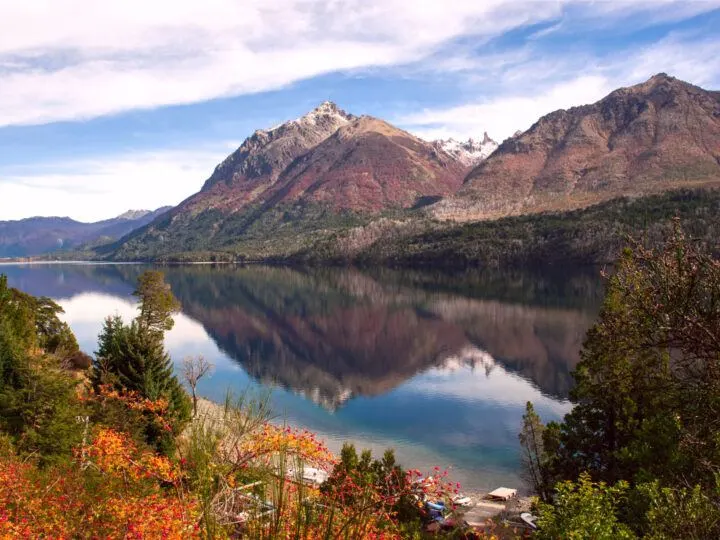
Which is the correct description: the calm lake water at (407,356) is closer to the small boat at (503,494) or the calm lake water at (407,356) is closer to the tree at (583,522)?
the small boat at (503,494)

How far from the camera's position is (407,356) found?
95.9m

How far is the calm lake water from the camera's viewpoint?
57.0 meters

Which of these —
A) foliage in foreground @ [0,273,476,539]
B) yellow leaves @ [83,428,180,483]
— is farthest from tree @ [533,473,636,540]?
yellow leaves @ [83,428,180,483]

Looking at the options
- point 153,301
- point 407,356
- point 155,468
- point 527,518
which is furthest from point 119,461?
point 407,356

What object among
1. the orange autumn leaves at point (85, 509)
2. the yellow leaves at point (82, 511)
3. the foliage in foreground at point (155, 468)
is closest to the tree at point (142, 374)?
the foliage in foreground at point (155, 468)

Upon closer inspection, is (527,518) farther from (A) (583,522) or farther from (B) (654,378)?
(A) (583,522)

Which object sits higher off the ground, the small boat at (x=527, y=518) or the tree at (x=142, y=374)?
the tree at (x=142, y=374)

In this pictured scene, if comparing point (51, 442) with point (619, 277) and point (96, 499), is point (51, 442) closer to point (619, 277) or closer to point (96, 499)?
point (96, 499)

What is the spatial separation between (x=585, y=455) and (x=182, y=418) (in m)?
24.4

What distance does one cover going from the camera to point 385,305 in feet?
482

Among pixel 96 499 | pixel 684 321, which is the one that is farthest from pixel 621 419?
pixel 96 499

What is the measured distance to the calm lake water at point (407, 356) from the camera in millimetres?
56969

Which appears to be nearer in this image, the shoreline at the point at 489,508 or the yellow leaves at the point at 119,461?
the yellow leaves at the point at 119,461

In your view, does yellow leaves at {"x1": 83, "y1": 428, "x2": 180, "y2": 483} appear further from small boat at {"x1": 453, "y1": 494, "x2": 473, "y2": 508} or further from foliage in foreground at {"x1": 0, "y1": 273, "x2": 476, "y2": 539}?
small boat at {"x1": 453, "y1": 494, "x2": 473, "y2": 508}
